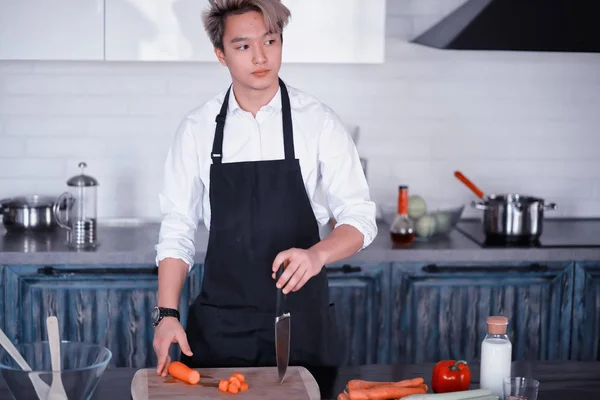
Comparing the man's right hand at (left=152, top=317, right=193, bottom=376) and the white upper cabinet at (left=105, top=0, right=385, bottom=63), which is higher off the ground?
the white upper cabinet at (left=105, top=0, right=385, bottom=63)

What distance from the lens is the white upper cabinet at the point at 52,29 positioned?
3738mm

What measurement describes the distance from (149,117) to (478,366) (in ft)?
7.75

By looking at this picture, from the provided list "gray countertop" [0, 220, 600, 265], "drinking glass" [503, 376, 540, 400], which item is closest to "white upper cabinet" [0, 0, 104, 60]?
"gray countertop" [0, 220, 600, 265]

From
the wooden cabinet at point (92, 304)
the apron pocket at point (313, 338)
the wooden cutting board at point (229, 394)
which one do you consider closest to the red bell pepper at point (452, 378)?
the wooden cutting board at point (229, 394)

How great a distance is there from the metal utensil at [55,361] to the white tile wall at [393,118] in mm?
2318

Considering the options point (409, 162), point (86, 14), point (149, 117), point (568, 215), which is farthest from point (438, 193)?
point (86, 14)

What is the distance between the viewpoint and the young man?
2699mm

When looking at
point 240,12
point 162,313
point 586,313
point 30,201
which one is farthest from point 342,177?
point 30,201

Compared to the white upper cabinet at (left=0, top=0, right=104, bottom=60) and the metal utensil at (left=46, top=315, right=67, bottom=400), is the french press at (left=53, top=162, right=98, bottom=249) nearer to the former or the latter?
the white upper cabinet at (left=0, top=0, right=104, bottom=60)

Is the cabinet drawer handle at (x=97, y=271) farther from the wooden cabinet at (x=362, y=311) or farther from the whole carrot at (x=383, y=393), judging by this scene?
the whole carrot at (x=383, y=393)

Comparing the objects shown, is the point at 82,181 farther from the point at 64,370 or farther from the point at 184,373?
the point at 64,370

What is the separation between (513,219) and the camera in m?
3.87

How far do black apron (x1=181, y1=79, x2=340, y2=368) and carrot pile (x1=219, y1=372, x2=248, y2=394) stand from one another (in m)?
0.53

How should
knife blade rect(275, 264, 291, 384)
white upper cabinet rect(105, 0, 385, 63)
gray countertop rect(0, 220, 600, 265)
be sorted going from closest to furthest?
knife blade rect(275, 264, 291, 384)
gray countertop rect(0, 220, 600, 265)
white upper cabinet rect(105, 0, 385, 63)
